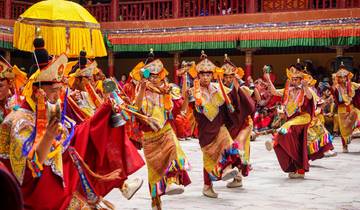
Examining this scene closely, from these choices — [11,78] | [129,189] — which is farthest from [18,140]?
[11,78]

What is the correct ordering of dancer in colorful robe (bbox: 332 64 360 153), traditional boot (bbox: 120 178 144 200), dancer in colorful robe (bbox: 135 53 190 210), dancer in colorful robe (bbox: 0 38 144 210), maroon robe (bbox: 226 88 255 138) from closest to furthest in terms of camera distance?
1. dancer in colorful robe (bbox: 0 38 144 210)
2. traditional boot (bbox: 120 178 144 200)
3. dancer in colorful robe (bbox: 135 53 190 210)
4. maroon robe (bbox: 226 88 255 138)
5. dancer in colorful robe (bbox: 332 64 360 153)

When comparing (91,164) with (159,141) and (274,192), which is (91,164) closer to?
(159,141)

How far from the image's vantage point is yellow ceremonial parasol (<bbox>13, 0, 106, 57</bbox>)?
1005 cm

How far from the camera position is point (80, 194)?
4918 millimetres

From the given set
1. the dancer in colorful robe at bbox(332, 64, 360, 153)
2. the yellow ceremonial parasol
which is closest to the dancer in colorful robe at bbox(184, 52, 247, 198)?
the yellow ceremonial parasol

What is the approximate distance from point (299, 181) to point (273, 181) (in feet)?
1.15

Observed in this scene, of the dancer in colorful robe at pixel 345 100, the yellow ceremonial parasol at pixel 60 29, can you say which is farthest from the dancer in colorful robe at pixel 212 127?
the dancer in colorful robe at pixel 345 100

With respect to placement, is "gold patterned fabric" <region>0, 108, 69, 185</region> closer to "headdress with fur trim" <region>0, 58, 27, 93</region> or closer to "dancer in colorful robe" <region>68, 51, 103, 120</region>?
"headdress with fur trim" <region>0, 58, 27, 93</region>

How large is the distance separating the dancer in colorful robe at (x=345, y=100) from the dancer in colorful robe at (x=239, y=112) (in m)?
5.31

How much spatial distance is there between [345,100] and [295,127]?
13.6 ft

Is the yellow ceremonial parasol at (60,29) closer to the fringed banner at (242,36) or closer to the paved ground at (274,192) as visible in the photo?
the paved ground at (274,192)

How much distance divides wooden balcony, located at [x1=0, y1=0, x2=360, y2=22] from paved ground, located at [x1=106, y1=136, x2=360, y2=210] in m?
7.31

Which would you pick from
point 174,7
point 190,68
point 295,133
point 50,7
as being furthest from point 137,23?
point 190,68

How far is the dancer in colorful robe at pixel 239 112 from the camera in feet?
27.7
